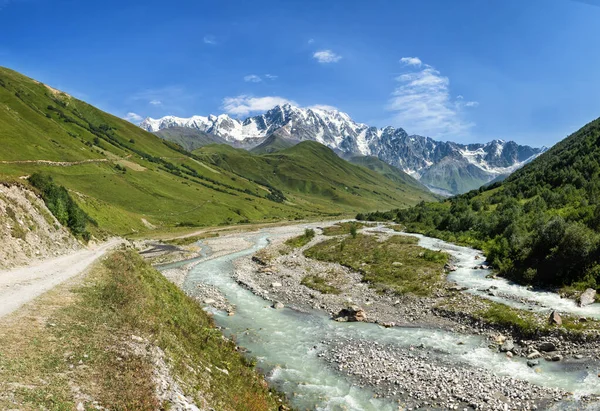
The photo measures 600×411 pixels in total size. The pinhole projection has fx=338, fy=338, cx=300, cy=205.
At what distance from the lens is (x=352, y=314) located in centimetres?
3934

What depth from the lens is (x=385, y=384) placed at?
25234mm

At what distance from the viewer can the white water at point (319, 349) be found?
2398 centimetres

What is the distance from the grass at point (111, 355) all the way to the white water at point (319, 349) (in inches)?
118

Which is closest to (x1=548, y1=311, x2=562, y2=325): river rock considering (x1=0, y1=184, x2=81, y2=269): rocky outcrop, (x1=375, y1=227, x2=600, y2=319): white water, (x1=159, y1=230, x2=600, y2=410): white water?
(x1=375, y1=227, x2=600, y2=319): white water

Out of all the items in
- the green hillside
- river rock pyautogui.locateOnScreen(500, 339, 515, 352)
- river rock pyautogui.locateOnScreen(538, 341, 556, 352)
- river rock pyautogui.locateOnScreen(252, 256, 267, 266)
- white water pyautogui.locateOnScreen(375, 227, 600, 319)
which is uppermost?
the green hillside

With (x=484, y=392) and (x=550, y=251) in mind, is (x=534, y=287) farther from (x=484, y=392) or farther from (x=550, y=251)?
(x=484, y=392)

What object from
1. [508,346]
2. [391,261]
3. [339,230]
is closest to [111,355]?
[508,346]

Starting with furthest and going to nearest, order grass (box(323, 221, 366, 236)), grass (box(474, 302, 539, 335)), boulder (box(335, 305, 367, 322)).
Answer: grass (box(323, 221, 366, 236)), boulder (box(335, 305, 367, 322)), grass (box(474, 302, 539, 335))

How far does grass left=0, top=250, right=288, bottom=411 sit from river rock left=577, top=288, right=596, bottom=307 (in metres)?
35.0

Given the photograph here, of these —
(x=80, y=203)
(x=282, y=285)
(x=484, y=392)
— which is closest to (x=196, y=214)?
(x=80, y=203)

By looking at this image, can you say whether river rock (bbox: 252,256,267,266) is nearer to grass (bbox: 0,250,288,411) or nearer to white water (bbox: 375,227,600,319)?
white water (bbox: 375,227,600,319)

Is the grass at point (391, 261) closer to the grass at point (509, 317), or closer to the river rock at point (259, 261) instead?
the grass at point (509, 317)

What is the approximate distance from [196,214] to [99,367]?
16313 centimetres

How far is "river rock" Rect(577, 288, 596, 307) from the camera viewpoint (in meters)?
36.7
